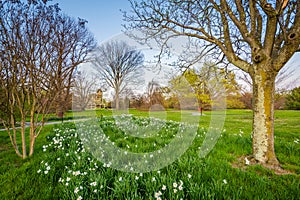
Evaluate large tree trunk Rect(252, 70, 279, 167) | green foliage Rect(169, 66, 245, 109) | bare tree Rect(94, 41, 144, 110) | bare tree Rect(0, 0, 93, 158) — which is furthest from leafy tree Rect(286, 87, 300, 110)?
bare tree Rect(0, 0, 93, 158)

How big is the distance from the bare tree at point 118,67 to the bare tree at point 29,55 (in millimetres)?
12914

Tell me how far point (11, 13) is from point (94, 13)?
428 cm

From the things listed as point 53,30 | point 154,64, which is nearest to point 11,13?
point 53,30

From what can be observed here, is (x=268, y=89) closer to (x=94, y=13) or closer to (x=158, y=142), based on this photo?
(x=158, y=142)

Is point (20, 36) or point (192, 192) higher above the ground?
point (20, 36)

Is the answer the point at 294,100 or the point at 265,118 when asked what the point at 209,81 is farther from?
the point at 294,100

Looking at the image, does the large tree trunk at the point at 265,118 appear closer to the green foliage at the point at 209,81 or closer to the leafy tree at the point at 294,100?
the green foliage at the point at 209,81

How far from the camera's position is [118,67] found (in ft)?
69.7

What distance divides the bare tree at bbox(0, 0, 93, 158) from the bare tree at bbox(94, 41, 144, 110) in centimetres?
1291

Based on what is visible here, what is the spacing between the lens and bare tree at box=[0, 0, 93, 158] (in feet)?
10.5

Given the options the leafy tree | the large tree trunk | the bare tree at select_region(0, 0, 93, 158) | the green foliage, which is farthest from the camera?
the leafy tree

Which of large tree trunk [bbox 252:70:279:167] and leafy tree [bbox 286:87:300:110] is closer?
large tree trunk [bbox 252:70:279:167]

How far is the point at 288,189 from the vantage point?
199 cm

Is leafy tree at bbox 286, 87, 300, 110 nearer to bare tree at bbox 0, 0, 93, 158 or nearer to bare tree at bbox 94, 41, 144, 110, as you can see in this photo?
bare tree at bbox 94, 41, 144, 110
